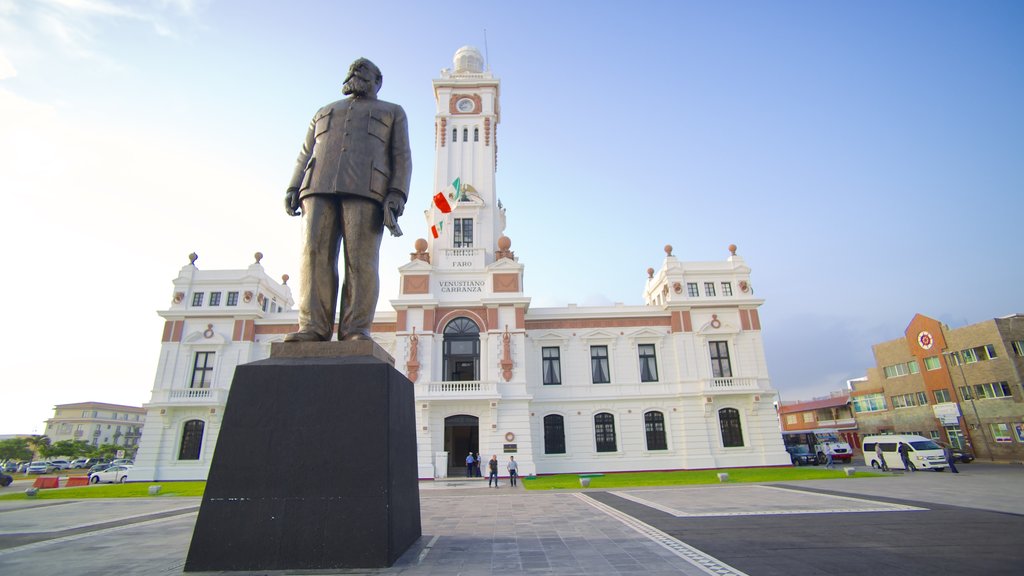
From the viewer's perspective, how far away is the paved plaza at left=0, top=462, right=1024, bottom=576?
4883mm

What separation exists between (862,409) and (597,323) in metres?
32.3

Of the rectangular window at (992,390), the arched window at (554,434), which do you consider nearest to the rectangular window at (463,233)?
the arched window at (554,434)

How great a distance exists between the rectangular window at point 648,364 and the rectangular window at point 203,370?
25.2 m

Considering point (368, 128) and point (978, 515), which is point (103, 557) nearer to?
point (368, 128)

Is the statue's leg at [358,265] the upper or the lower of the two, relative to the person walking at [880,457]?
upper

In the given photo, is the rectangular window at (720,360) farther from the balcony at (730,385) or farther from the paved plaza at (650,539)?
the paved plaza at (650,539)

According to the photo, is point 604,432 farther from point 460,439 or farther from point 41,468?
point 41,468

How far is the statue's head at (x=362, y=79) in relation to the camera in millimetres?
6762

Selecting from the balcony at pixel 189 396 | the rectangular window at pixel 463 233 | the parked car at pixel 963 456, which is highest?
the rectangular window at pixel 463 233

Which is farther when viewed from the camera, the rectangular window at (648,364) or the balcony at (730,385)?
the rectangular window at (648,364)

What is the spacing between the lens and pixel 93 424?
71875 mm

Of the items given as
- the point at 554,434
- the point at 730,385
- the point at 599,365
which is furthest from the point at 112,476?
the point at 730,385

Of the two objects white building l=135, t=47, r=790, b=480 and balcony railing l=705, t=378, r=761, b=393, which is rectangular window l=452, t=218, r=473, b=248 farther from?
balcony railing l=705, t=378, r=761, b=393

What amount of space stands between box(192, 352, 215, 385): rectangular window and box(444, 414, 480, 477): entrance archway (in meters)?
14.5
